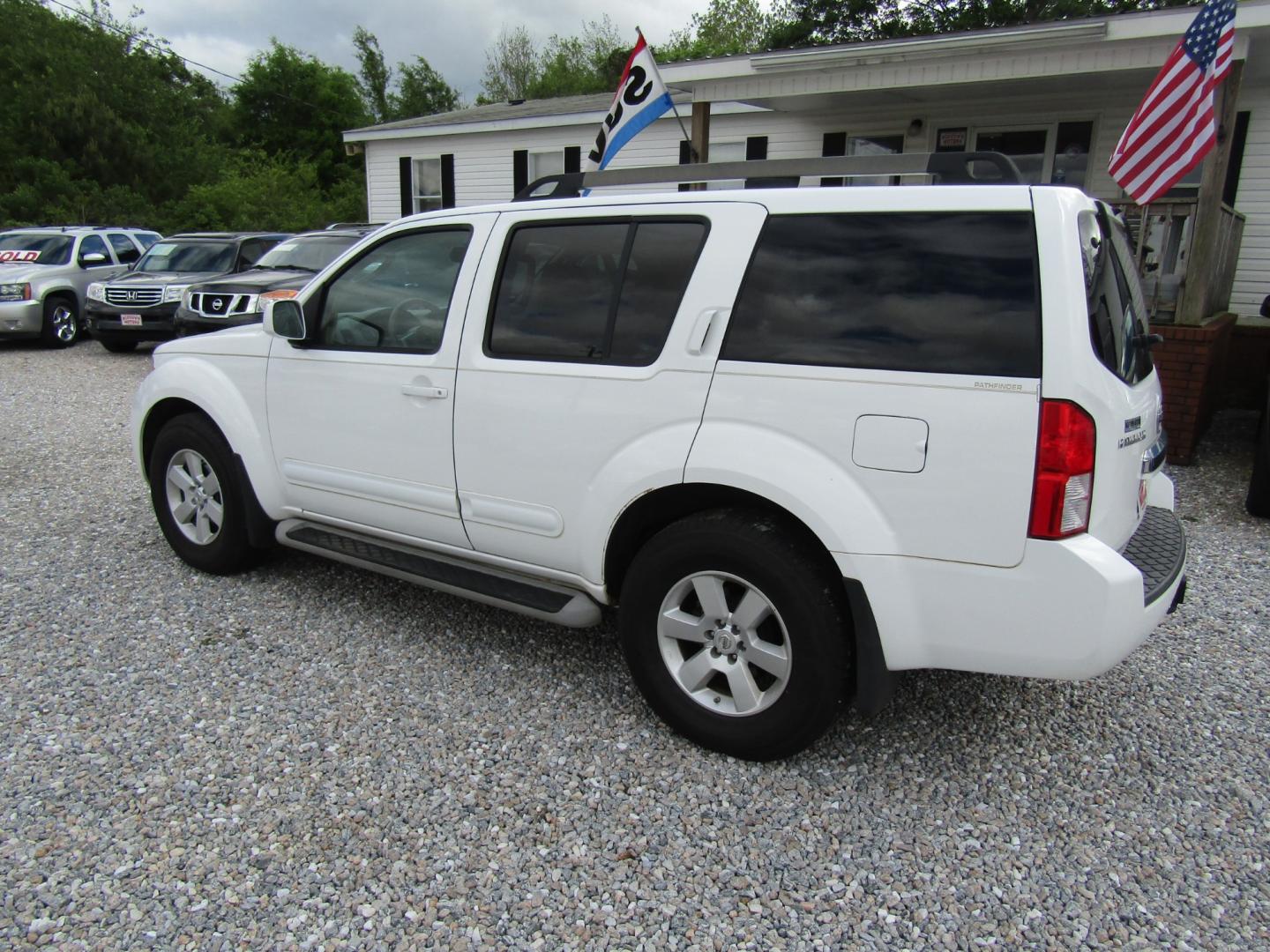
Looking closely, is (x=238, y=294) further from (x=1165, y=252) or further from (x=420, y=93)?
(x=420, y=93)

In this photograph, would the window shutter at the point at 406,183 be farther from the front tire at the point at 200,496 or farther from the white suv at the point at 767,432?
the white suv at the point at 767,432

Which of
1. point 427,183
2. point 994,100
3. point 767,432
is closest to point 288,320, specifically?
point 767,432

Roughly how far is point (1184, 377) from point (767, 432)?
615cm

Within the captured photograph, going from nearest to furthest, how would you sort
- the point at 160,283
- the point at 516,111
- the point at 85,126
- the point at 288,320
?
the point at 288,320, the point at 160,283, the point at 516,111, the point at 85,126

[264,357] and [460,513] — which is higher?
[264,357]

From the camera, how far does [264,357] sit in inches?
161

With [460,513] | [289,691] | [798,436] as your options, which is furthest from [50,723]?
[798,436]

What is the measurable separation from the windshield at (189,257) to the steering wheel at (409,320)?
415 inches

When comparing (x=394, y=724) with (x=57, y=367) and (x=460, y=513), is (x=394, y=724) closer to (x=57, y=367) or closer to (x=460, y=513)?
(x=460, y=513)

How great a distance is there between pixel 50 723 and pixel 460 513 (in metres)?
1.63

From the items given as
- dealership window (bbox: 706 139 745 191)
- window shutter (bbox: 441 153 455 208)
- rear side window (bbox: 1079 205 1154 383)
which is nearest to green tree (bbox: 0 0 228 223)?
window shutter (bbox: 441 153 455 208)

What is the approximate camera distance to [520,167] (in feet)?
57.4

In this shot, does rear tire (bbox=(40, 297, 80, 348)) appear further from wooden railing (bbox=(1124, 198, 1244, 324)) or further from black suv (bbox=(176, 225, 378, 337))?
wooden railing (bbox=(1124, 198, 1244, 324))

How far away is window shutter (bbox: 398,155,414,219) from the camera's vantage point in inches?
764
